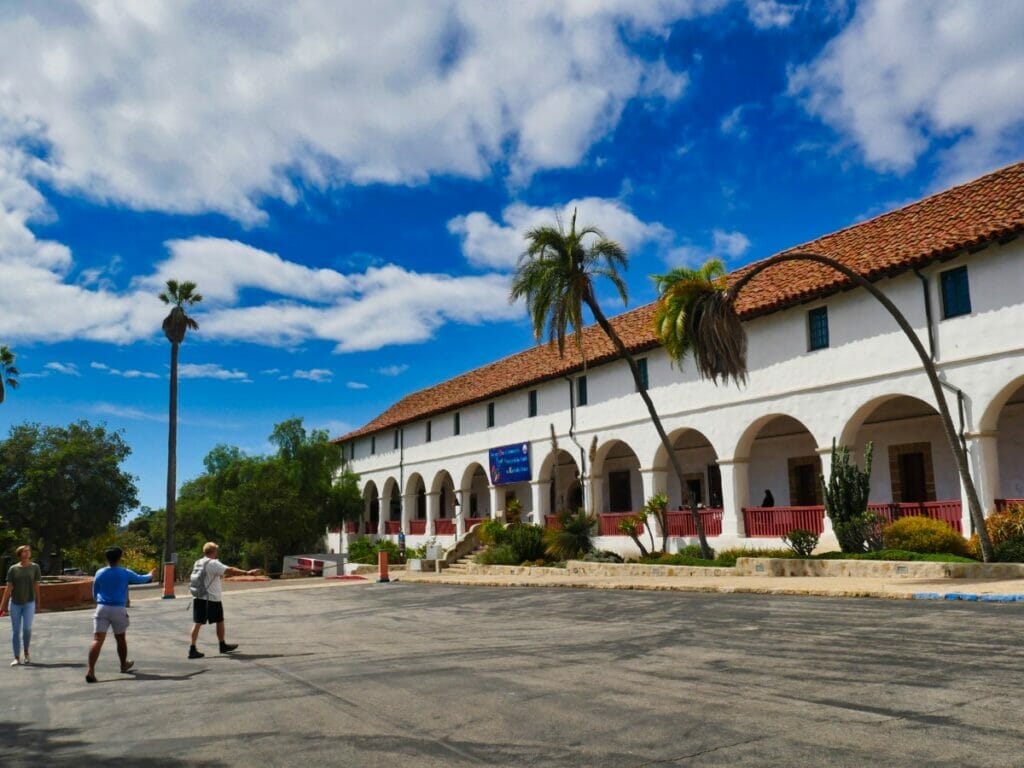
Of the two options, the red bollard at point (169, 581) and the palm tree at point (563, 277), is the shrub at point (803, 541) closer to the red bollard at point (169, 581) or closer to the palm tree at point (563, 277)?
the palm tree at point (563, 277)

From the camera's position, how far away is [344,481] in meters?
46.3

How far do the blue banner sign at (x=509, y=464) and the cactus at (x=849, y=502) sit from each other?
14.9m

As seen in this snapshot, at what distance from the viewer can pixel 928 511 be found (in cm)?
1784

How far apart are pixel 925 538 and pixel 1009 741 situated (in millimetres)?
12301

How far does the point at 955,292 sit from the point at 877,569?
626 cm

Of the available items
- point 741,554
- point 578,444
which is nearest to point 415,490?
point 578,444

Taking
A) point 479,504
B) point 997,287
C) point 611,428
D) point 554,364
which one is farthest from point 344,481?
point 997,287

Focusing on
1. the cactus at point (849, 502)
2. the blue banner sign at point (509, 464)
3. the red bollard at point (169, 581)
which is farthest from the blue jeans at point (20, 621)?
the blue banner sign at point (509, 464)

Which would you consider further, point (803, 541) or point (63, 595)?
point (63, 595)

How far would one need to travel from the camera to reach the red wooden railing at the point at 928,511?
56.3 feet

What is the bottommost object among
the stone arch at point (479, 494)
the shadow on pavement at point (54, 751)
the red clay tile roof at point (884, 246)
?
the shadow on pavement at point (54, 751)

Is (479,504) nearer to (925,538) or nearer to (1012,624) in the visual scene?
(925,538)

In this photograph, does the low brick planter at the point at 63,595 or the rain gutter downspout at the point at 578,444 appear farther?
the rain gutter downspout at the point at 578,444

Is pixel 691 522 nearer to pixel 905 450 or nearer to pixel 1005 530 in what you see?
pixel 905 450
